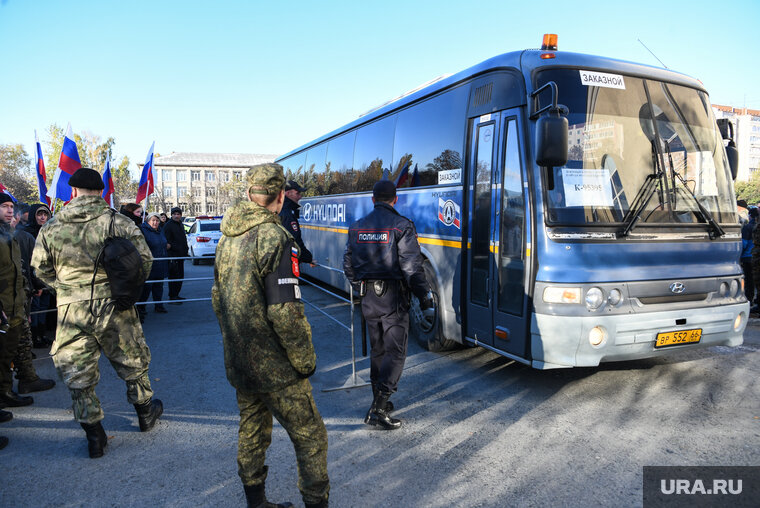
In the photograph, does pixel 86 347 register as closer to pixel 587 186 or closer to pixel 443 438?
pixel 443 438

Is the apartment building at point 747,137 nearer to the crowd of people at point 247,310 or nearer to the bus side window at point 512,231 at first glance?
the bus side window at point 512,231

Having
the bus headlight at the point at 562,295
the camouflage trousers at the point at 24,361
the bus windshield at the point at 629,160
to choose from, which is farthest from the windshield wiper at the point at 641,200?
the camouflage trousers at the point at 24,361

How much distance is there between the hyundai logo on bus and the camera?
31.4ft

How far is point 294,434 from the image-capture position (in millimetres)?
2713

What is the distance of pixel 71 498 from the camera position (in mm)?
3256

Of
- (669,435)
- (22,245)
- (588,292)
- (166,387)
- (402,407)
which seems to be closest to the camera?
(669,435)

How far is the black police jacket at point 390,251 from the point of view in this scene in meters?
4.18

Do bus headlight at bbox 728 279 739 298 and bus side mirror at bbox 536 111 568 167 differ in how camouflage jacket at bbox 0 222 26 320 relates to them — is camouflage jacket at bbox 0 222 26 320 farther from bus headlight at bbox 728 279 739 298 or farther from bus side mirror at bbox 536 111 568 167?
bus headlight at bbox 728 279 739 298

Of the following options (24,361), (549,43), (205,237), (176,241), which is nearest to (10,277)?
(24,361)

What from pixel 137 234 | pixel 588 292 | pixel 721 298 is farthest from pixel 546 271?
pixel 137 234

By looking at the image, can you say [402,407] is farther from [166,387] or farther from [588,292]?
[166,387]

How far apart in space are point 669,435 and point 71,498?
14.6 ft

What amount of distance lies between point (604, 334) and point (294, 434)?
297 cm

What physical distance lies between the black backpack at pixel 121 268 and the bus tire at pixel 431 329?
3256mm
